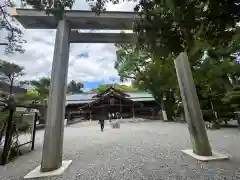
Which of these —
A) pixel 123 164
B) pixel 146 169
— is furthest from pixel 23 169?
pixel 146 169

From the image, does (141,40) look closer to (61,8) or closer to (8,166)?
(61,8)

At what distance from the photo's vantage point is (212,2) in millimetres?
1758

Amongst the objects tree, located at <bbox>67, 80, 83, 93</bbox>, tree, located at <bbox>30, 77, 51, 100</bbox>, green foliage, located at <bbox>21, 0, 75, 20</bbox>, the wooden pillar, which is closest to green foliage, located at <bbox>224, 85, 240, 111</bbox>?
the wooden pillar

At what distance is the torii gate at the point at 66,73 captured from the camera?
3.45m

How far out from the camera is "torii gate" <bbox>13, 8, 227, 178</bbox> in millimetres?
3447

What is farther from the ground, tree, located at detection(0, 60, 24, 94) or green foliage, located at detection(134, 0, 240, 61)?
tree, located at detection(0, 60, 24, 94)

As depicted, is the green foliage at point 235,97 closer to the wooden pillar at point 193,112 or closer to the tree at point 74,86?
the wooden pillar at point 193,112

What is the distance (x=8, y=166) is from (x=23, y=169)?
0.67 m

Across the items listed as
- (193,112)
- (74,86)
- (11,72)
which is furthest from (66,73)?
(74,86)

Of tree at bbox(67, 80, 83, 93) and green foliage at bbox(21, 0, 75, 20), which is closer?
green foliage at bbox(21, 0, 75, 20)

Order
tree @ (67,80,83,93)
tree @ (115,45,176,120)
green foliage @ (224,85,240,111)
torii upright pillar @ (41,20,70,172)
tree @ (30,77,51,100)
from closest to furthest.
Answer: torii upright pillar @ (41,20,70,172) < green foliage @ (224,85,240,111) < tree @ (115,45,176,120) < tree @ (30,77,51,100) < tree @ (67,80,83,93)

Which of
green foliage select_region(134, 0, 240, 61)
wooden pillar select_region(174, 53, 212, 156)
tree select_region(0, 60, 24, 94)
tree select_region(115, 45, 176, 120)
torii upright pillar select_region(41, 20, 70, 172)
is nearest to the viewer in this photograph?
green foliage select_region(134, 0, 240, 61)

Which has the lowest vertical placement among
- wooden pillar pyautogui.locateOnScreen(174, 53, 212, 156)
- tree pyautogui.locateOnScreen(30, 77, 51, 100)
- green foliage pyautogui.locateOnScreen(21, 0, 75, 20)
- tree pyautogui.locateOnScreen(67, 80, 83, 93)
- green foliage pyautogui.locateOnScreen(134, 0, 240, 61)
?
wooden pillar pyautogui.locateOnScreen(174, 53, 212, 156)

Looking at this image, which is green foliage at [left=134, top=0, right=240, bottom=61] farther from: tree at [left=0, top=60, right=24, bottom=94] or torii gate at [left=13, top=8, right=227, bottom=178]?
tree at [left=0, top=60, right=24, bottom=94]
